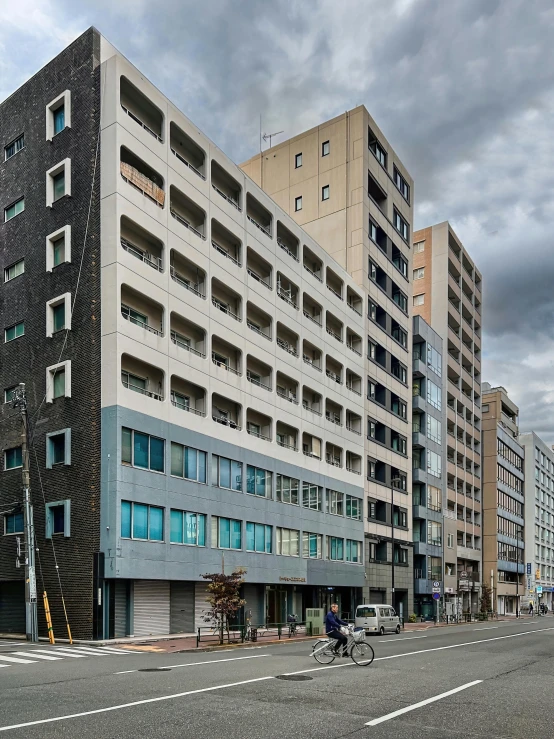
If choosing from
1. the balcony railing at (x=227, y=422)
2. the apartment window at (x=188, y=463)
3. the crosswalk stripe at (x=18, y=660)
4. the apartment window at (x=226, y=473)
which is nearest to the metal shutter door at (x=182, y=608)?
the apartment window at (x=188, y=463)

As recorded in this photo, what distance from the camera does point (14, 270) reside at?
149ft

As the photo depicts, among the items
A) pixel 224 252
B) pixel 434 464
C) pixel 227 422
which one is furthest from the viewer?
pixel 434 464

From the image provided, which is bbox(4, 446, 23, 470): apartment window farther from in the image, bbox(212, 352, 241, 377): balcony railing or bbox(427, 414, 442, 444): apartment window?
bbox(427, 414, 442, 444): apartment window

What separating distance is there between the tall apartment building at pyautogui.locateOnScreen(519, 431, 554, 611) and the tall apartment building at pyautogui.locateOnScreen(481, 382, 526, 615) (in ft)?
19.8

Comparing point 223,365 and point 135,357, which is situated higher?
point 223,365

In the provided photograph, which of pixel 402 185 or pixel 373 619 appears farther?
pixel 402 185

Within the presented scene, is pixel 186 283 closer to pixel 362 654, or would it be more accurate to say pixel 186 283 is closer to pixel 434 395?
pixel 362 654

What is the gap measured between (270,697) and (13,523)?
29620 millimetres

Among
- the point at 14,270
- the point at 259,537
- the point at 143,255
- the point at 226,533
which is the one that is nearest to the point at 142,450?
the point at 226,533

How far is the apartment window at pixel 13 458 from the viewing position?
4250 cm

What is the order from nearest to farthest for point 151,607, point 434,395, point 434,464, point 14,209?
point 151,607, point 14,209, point 434,464, point 434,395

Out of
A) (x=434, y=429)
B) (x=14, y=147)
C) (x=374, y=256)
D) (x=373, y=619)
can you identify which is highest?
(x=374, y=256)

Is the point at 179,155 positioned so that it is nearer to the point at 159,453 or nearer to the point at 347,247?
the point at 159,453

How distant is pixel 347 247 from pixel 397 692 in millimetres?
54038
